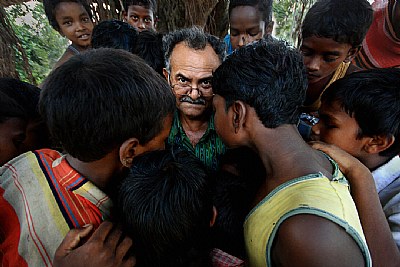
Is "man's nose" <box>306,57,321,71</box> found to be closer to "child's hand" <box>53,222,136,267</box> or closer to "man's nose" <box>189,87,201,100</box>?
"man's nose" <box>189,87,201,100</box>

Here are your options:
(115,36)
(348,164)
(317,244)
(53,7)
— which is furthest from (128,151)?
(53,7)

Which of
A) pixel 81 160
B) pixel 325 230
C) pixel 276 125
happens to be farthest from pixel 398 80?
pixel 81 160

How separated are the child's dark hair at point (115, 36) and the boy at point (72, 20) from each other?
70cm

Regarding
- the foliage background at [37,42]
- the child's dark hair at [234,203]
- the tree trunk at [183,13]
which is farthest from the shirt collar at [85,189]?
the foliage background at [37,42]

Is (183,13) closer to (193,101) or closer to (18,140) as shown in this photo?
(193,101)

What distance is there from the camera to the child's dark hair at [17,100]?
4.40ft

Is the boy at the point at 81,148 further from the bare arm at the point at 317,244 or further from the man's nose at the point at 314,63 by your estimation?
the man's nose at the point at 314,63

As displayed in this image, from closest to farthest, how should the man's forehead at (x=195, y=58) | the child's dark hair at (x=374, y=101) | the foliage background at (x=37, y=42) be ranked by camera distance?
the child's dark hair at (x=374, y=101) → the man's forehead at (x=195, y=58) → the foliage background at (x=37, y=42)

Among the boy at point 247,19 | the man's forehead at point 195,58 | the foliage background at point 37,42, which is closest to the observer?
the man's forehead at point 195,58

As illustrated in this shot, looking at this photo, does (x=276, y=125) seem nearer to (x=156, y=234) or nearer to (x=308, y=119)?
→ (x=156, y=234)

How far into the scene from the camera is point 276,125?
1.06 meters

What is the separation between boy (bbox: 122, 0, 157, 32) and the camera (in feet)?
9.52

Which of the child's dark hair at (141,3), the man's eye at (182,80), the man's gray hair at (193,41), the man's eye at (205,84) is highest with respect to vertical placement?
the child's dark hair at (141,3)

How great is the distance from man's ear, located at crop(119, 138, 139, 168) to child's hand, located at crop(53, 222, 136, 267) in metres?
0.23
